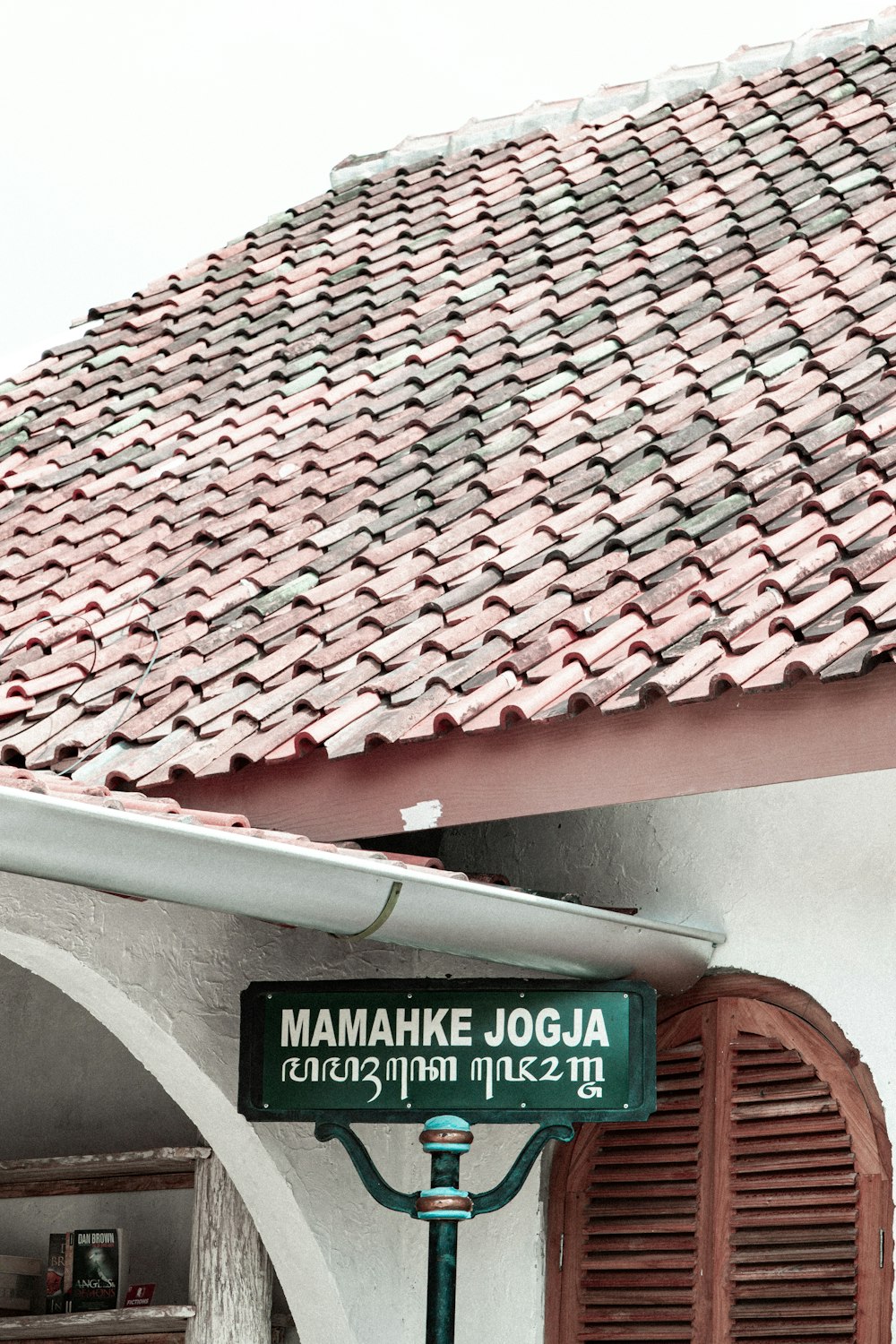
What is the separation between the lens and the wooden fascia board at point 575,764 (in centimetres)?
382

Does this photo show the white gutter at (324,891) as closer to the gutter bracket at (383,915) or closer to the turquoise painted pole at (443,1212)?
the gutter bracket at (383,915)

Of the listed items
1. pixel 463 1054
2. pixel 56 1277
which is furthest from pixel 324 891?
pixel 56 1277

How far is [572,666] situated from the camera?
4.26 m

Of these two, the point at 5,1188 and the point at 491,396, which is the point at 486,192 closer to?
the point at 491,396

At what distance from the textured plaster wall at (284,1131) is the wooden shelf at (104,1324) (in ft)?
2.08

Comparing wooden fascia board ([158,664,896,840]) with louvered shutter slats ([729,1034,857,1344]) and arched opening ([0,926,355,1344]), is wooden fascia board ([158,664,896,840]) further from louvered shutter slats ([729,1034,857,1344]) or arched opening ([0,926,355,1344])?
louvered shutter slats ([729,1034,857,1344])

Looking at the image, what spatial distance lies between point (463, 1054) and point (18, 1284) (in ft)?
7.83

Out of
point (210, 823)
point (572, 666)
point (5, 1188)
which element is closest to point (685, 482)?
point (572, 666)


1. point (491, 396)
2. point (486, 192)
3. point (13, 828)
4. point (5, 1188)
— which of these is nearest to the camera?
point (13, 828)

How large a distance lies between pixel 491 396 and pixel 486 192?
7.45ft

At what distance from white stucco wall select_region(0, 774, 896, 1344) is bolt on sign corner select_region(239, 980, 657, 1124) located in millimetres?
304

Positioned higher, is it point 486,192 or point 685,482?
point 486,192

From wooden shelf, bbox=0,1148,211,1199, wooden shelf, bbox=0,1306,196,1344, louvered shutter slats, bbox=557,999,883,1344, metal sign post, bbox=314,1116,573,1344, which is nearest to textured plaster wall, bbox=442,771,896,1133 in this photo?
louvered shutter slats, bbox=557,999,883,1344

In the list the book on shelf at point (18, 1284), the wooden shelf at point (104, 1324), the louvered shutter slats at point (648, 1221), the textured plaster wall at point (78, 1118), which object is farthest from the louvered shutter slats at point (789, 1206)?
the book on shelf at point (18, 1284)
